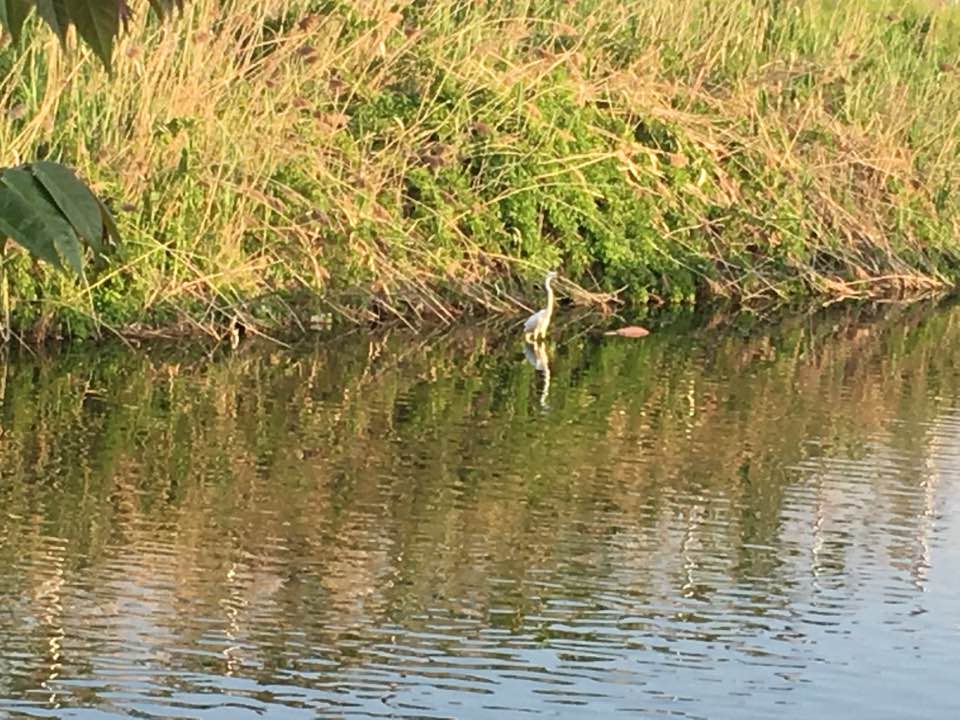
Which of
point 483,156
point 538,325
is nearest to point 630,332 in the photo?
point 538,325

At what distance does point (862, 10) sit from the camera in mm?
17422

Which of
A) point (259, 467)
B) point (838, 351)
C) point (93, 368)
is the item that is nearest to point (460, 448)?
point (259, 467)

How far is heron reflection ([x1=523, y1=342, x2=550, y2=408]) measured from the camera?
10.1 metres

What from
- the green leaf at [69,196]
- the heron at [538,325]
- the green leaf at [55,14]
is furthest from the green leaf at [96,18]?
the heron at [538,325]

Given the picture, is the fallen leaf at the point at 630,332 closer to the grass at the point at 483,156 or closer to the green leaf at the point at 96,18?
the grass at the point at 483,156

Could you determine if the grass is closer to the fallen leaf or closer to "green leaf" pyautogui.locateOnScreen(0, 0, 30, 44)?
the fallen leaf

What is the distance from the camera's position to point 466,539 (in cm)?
654

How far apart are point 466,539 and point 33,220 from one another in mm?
4775

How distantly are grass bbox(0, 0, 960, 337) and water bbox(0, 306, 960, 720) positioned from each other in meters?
0.98

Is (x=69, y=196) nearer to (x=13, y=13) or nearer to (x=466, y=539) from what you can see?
(x=13, y=13)

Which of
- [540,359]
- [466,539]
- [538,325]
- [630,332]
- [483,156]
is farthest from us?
[483,156]

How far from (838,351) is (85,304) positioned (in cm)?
453

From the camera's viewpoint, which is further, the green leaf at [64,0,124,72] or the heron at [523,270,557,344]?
the heron at [523,270,557,344]

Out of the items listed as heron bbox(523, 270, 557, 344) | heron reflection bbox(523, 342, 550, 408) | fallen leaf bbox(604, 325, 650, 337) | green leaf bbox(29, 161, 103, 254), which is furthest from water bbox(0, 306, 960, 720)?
green leaf bbox(29, 161, 103, 254)
